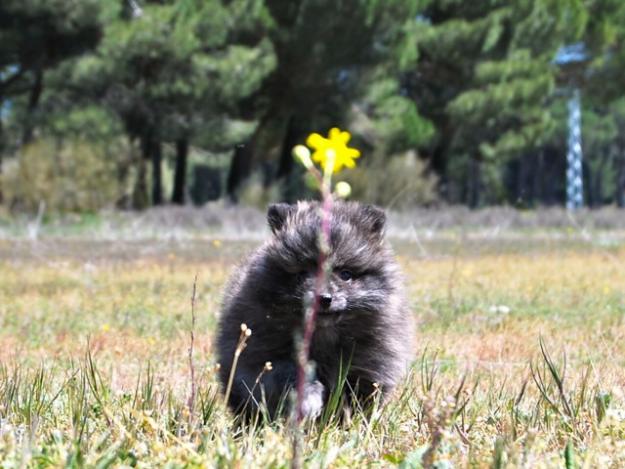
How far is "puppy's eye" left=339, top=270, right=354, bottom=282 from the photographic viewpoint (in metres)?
3.92

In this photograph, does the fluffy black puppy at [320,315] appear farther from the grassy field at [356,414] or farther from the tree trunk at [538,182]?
the tree trunk at [538,182]

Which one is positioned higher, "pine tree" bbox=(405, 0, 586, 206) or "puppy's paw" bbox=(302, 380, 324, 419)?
"pine tree" bbox=(405, 0, 586, 206)

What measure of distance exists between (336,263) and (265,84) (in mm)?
24335

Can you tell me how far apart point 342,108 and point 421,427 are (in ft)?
81.1

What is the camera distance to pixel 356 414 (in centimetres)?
352

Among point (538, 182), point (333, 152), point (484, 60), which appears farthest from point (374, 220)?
point (538, 182)

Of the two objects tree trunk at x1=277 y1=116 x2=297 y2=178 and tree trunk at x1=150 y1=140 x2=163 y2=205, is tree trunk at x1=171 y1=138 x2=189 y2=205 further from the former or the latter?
tree trunk at x1=277 y1=116 x2=297 y2=178

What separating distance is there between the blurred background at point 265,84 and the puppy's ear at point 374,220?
1727 cm

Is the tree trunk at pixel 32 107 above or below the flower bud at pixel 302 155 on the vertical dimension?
above

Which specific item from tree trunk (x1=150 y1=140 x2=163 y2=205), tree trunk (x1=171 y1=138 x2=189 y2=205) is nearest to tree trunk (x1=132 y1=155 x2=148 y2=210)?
tree trunk (x1=150 y1=140 x2=163 y2=205)

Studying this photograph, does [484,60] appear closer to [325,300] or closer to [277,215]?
[277,215]

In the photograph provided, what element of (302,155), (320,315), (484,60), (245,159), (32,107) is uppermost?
(484,60)

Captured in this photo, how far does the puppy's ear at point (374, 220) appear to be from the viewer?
4.16 metres

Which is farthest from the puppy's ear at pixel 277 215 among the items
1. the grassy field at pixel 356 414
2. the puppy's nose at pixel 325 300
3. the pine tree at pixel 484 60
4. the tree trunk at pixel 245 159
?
the pine tree at pixel 484 60
